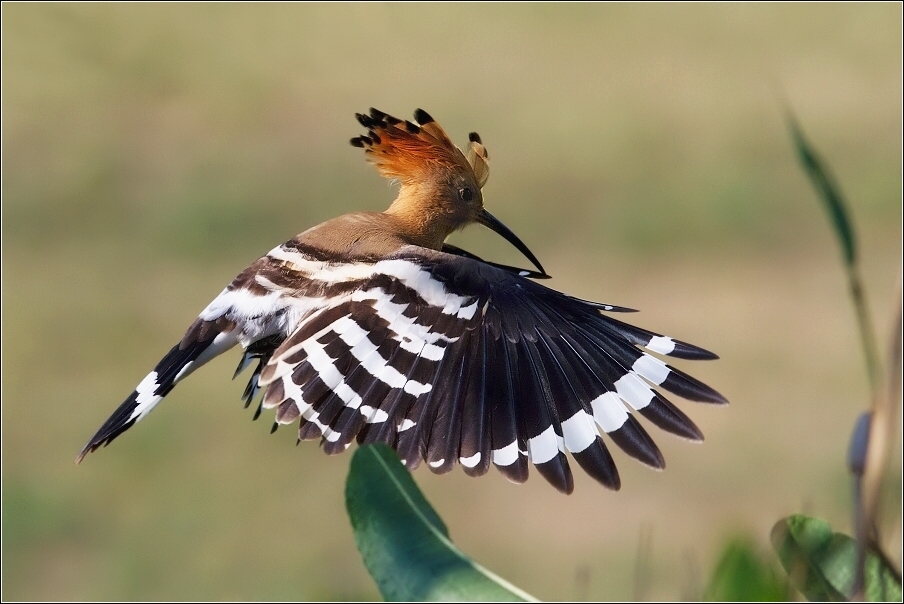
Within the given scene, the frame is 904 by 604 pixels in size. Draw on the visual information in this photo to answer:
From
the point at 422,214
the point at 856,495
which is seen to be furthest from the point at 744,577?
the point at 422,214

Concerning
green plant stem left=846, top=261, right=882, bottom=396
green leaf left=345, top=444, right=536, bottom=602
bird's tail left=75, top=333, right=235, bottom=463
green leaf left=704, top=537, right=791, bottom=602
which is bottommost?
bird's tail left=75, top=333, right=235, bottom=463

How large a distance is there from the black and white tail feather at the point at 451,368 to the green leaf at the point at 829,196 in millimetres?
617

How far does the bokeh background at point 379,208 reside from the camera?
3.51 metres

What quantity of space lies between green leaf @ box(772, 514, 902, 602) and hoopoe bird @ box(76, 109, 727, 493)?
1.68 feet

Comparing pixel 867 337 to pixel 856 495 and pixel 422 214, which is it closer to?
pixel 856 495

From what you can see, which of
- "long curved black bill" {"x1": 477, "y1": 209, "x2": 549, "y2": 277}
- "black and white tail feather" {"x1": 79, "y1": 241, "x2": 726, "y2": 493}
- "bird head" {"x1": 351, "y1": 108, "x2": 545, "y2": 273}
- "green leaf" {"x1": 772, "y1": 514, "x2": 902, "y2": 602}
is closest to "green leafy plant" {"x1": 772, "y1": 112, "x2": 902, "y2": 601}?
"green leaf" {"x1": 772, "y1": 514, "x2": 902, "y2": 602}

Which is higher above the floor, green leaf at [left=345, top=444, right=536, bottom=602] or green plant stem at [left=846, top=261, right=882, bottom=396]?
green plant stem at [left=846, top=261, right=882, bottom=396]

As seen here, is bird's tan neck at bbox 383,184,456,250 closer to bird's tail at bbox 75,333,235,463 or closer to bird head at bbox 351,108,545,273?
bird head at bbox 351,108,545,273

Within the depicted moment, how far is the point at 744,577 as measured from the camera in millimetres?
670

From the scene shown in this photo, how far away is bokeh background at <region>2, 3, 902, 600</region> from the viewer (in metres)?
3.51

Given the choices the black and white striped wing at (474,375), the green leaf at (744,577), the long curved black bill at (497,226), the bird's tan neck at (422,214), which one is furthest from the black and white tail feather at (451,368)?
the green leaf at (744,577)

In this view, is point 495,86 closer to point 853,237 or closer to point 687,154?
point 687,154

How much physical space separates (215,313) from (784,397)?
109 inches

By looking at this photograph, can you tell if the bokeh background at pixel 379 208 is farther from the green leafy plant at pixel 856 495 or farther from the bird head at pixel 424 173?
the green leafy plant at pixel 856 495
